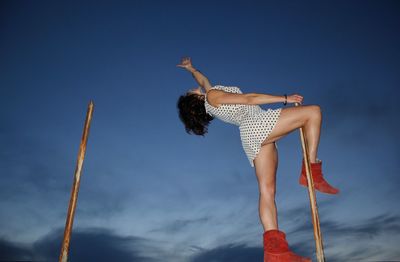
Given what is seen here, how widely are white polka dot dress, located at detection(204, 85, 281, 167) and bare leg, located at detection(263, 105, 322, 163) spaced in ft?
0.27

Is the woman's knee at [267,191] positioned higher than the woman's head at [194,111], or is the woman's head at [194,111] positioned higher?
the woman's head at [194,111]

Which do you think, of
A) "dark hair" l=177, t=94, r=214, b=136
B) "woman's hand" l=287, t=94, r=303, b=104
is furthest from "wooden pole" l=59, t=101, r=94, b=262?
"woman's hand" l=287, t=94, r=303, b=104

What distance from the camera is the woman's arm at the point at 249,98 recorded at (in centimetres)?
382

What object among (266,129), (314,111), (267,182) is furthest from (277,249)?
(314,111)

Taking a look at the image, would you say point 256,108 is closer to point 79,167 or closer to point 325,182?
point 325,182

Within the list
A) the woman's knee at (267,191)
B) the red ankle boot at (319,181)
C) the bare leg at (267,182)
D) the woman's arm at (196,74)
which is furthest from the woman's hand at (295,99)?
the woman's arm at (196,74)

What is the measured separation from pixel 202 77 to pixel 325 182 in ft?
9.66

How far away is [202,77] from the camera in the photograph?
599 centimetres

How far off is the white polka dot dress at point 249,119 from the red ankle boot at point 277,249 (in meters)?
0.93

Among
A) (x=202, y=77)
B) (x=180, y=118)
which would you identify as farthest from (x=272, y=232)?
(x=202, y=77)

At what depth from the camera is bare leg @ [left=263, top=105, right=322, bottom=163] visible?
12.9 ft

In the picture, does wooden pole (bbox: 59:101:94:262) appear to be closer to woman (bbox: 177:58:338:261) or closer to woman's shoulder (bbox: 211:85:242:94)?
woman (bbox: 177:58:338:261)

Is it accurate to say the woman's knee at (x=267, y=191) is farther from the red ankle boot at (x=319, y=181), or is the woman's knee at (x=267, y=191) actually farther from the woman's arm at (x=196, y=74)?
the woman's arm at (x=196, y=74)

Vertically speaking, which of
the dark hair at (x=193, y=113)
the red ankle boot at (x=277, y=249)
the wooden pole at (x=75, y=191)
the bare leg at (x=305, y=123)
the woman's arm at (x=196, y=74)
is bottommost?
the red ankle boot at (x=277, y=249)
